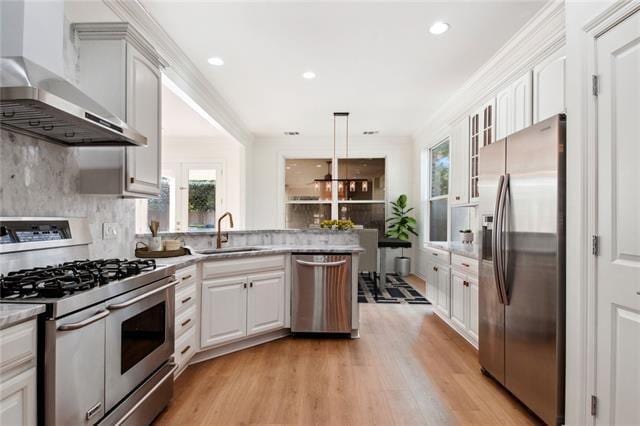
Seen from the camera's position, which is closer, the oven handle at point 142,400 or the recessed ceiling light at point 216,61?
the oven handle at point 142,400

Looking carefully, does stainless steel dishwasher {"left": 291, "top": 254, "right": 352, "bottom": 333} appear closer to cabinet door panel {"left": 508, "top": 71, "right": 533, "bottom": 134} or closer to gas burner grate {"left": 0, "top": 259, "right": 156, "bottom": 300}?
gas burner grate {"left": 0, "top": 259, "right": 156, "bottom": 300}

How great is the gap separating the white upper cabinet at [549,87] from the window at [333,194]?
13.9 feet

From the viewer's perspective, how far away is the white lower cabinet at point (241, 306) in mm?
2615

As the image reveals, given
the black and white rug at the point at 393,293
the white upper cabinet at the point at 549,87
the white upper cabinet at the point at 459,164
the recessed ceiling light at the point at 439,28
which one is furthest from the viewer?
the black and white rug at the point at 393,293

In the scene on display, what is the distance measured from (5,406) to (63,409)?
22 cm

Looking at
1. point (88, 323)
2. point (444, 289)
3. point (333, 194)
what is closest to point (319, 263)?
point (444, 289)

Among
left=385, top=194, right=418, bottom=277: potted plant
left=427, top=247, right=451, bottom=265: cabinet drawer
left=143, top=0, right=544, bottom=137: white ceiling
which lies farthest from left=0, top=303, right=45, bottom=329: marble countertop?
left=385, top=194, right=418, bottom=277: potted plant

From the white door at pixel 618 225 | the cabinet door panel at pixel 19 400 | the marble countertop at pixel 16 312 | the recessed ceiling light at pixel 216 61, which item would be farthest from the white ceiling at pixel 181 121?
the white door at pixel 618 225

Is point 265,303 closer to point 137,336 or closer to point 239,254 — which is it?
point 239,254

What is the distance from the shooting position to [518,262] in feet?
6.59

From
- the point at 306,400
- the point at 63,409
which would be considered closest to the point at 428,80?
the point at 306,400

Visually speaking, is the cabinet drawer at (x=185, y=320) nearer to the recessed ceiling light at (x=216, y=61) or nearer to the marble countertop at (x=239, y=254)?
the marble countertop at (x=239, y=254)

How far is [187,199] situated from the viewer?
6910 millimetres

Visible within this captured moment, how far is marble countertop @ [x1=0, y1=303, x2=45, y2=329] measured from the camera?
0.99 m
